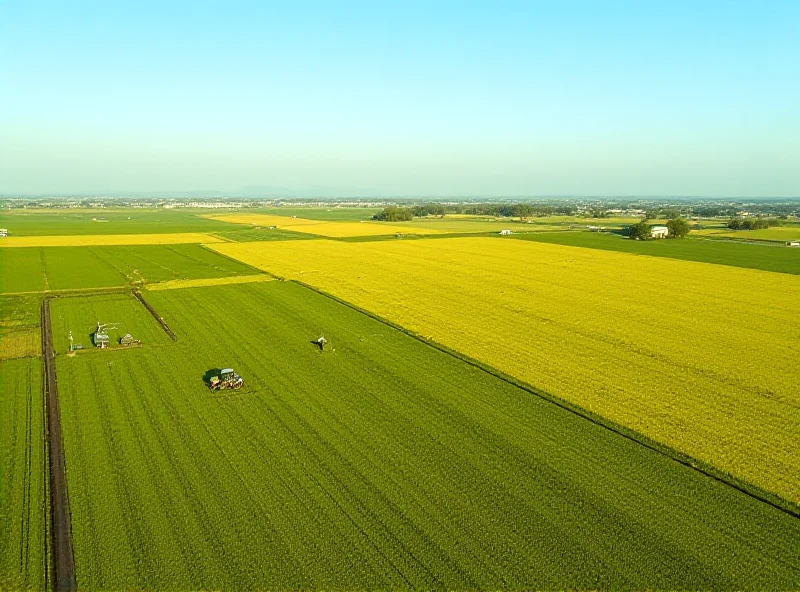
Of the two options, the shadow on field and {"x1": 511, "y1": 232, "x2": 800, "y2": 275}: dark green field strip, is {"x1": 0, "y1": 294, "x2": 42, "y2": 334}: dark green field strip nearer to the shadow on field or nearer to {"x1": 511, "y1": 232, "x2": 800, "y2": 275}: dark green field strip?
the shadow on field

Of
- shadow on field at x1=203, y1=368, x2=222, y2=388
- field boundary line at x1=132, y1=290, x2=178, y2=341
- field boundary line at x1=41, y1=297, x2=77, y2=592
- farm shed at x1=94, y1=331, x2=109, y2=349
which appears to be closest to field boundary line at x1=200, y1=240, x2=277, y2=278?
field boundary line at x1=132, y1=290, x2=178, y2=341

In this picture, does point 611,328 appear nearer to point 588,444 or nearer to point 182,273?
point 588,444

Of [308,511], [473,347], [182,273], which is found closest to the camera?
[308,511]

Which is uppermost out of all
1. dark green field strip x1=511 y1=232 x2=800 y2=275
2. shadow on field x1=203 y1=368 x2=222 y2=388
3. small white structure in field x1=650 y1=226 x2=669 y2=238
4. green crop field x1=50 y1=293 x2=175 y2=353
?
small white structure in field x1=650 y1=226 x2=669 y2=238

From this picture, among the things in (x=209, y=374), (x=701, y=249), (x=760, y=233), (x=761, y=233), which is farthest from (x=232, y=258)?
(x=761, y=233)

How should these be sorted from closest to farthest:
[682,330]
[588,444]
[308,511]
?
[308,511] < [588,444] < [682,330]

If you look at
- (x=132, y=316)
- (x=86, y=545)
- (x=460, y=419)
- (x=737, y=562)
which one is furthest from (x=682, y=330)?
(x=132, y=316)

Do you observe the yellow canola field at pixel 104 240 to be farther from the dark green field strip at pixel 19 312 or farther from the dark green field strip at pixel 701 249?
the dark green field strip at pixel 701 249
